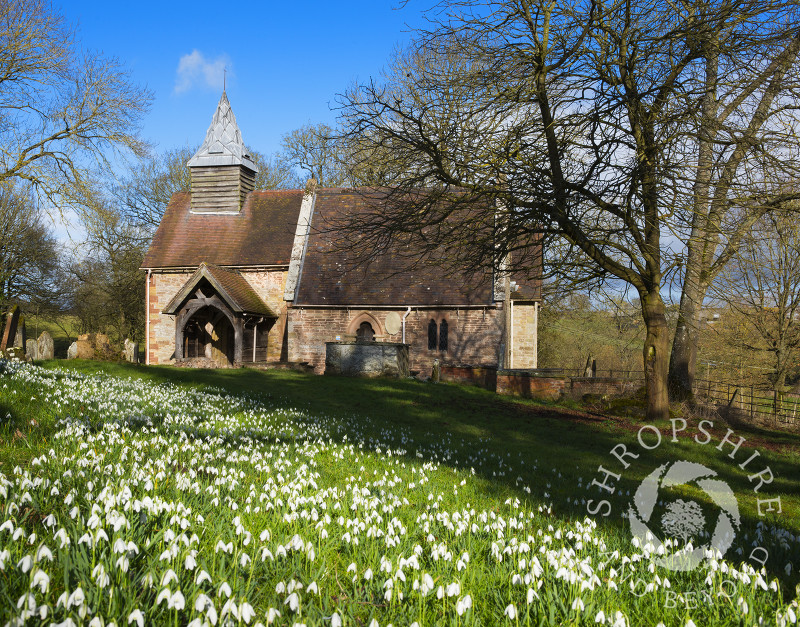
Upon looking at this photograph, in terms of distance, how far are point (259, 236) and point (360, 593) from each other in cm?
3346

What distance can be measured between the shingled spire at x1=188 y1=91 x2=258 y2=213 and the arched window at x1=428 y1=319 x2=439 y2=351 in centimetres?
1484

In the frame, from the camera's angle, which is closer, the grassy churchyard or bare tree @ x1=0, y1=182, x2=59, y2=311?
the grassy churchyard

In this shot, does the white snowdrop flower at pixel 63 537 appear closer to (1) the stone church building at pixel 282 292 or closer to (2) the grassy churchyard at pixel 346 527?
(2) the grassy churchyard at pixel 346 527

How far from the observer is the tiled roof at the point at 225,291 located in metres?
30.1

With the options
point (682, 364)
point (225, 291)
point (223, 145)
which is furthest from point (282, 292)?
point (682, 364)

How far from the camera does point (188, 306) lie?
3125cm

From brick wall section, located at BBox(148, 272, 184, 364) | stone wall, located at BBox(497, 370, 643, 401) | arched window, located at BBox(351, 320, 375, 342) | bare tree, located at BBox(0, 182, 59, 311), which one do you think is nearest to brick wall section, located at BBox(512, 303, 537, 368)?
arched window, located at BBox(351, 320, 375, 342)

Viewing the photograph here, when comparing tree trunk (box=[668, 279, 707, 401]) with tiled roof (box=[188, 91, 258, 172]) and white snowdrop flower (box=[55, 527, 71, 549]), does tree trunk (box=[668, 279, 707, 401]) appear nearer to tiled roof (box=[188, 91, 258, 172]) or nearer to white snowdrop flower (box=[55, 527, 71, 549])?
white snowdrop flower (box=[55, 527, 71, 549])

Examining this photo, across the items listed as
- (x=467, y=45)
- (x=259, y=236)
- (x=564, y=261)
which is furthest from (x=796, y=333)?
(x=259, y=236)

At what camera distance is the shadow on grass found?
25.2 feet

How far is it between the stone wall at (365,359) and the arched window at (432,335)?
5.39m

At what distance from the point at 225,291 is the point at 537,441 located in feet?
68.7

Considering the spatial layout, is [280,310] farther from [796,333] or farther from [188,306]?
[796,333]

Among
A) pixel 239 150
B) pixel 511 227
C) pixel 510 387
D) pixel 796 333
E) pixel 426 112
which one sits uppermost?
pixel 239 150
